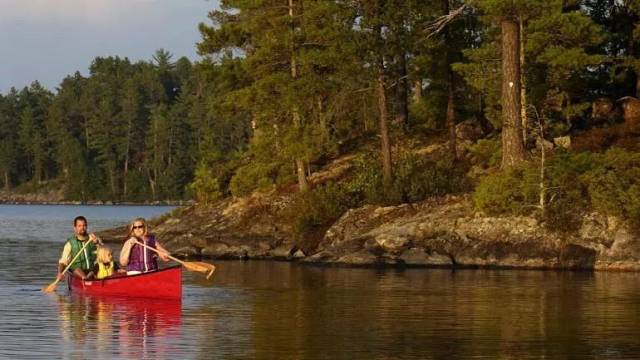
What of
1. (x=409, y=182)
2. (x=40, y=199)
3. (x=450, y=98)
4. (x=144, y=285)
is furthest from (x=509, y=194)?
(x=40, y=199)

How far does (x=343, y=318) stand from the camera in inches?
1027

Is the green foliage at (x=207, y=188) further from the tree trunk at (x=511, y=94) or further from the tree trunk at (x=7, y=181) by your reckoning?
the tree trunk at (x=7, y=181)

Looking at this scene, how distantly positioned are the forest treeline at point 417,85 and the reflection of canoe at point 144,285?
1614cm

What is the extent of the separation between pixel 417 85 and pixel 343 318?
134 ft

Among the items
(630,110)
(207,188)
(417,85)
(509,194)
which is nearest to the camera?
(509,194)

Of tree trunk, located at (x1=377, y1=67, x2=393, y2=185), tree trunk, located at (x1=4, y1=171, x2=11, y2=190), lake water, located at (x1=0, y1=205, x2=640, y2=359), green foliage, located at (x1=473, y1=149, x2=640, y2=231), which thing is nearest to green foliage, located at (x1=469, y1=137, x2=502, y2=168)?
tree trunk, located at (x1=377, y1=67, x2=393, y2=185)

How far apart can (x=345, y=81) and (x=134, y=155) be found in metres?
130

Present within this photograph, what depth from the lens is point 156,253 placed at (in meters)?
30.7

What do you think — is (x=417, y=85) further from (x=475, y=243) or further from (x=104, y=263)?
(x=104, y=263)

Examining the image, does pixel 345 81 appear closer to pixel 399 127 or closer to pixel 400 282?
pixel 399 127

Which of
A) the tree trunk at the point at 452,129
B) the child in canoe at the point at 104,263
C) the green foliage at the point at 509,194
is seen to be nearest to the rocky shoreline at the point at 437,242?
the green foliage at the point at 509,194

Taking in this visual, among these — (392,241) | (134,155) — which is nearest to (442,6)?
(392,241)

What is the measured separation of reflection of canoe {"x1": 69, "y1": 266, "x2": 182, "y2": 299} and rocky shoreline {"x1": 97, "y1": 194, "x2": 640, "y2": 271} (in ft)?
45.2

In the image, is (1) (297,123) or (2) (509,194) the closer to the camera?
(2) (509,194)
